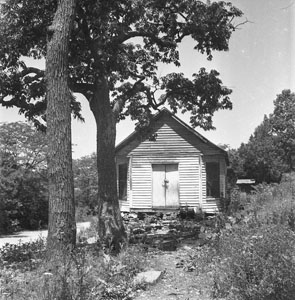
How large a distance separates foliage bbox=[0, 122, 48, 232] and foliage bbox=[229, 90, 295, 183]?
35.1 meters

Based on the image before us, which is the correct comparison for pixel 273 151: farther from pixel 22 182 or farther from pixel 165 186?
pixel 22 182

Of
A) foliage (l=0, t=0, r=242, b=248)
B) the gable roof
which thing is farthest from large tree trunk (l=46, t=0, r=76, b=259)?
the gable roof

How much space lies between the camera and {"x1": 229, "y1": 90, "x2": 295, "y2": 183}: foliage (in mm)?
52156

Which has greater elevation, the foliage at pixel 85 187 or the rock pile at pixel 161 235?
the foliage at pixel 85 187

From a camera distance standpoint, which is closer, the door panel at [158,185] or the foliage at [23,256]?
the foliage at [23,256]

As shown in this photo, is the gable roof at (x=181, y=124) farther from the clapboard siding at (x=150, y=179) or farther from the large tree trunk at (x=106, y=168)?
the large tree trunk at (x=106, y=168)

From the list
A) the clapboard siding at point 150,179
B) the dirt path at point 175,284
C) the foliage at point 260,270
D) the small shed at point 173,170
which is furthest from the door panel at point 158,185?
the foliage at point 260,270

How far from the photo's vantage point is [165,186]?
907 inches

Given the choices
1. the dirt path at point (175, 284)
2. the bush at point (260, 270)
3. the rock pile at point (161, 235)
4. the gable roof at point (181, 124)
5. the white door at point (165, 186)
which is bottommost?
the dirt path at point (175, 284)

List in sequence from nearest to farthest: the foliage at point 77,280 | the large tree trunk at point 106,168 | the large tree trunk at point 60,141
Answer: the foliage at point 77,280 → the large tree trunk at point 60,141 → the large tree trunk at point 106,168

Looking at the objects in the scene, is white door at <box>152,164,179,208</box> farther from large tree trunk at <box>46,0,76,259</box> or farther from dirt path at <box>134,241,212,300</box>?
large tree trunk at <box>46,0,76,259</box>

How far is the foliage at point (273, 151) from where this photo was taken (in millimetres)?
52156

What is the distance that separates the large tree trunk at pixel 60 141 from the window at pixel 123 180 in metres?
16.3

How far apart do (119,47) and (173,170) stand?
1291cm
